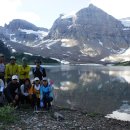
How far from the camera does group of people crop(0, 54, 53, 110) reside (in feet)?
68.2

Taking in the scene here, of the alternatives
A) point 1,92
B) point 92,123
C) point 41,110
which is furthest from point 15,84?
point 92,123

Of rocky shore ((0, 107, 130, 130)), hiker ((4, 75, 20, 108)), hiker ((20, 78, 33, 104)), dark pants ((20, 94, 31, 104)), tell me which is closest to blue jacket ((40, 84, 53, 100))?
hiker ((20, 78, 33, 104))

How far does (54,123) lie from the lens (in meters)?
18.0

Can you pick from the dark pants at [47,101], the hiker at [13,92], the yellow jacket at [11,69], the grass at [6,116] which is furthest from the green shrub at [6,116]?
the yellow jacket at [11,69]

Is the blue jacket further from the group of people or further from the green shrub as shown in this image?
the green shrub

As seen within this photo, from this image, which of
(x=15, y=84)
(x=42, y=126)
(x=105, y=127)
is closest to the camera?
(x=42, y=126)

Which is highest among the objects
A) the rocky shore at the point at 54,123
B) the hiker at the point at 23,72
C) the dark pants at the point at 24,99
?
the hiker at the point at 23,72

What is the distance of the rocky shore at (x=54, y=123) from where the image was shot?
17.0 metres

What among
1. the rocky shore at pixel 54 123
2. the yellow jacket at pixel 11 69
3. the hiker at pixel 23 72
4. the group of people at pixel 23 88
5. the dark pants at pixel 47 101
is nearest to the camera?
the rocky shore at pixel 54 123

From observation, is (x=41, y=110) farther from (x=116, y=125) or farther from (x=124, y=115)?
(x=124, y=115)

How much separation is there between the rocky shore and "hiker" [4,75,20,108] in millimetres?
729

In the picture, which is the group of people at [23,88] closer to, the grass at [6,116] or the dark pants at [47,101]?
the dark pants at [47,101]

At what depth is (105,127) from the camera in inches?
731

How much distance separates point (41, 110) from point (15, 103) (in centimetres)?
166
